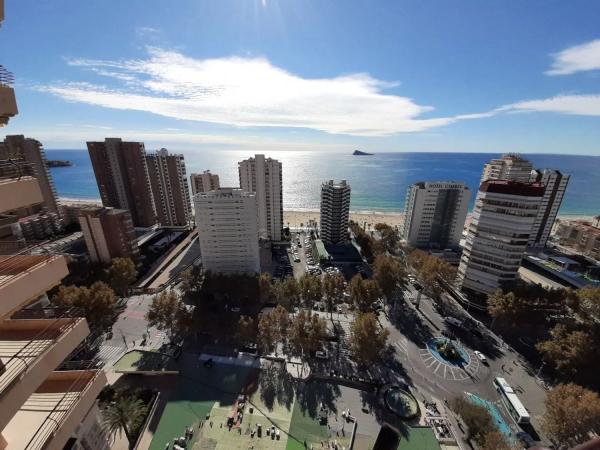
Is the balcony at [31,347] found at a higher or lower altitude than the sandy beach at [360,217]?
higher

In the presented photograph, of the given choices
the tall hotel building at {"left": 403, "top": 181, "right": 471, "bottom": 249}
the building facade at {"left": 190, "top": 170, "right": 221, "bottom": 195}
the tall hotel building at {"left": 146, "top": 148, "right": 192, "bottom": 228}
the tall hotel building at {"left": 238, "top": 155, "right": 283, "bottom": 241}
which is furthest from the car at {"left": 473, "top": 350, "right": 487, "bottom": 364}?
the tall hotel building at {"left": 146, "top": 148, "right": 192, "bottom": 228}

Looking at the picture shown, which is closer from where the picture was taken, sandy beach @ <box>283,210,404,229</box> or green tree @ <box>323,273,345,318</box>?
green tree @ <box>323,273,345,318</box>

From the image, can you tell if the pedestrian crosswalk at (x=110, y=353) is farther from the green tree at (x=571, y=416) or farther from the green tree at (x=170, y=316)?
the green tree at (x=571, y=416)

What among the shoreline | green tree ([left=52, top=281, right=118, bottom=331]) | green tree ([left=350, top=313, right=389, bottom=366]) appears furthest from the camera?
the shoreline

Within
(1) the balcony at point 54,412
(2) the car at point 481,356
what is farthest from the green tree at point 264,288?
(1) the balcony at point 54,412

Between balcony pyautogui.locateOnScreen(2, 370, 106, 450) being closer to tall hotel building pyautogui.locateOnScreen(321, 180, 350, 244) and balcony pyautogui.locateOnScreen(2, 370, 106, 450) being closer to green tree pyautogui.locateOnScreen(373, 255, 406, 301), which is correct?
green tree pyautogui.locateOnScreen(373, 255, 406, 301)

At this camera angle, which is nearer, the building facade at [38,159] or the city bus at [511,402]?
the city bus at [511,402]
